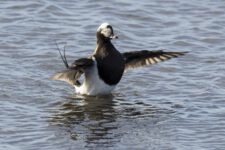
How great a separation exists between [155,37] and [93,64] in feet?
9.26

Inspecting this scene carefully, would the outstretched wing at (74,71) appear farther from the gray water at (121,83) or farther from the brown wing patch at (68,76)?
the gray water at (121,83)

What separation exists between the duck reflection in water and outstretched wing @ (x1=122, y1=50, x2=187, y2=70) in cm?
61

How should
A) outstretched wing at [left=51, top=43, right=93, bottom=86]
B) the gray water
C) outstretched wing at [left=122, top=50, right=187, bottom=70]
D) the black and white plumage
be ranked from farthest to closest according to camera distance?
outstretched wing at [left=122, top=50, right=187, bottom=70]
the black and white plumage
outstretched wing at [left=51, top=43, right=93, bottom=86]
the gray water

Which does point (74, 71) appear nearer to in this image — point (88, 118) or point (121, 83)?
point (88, 118)

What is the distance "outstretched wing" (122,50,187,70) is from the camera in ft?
38.0

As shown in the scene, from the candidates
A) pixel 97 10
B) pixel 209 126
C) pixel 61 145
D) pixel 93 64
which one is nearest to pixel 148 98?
pixel 93 64

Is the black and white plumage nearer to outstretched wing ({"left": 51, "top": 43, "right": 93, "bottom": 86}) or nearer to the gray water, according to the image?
outstretched wing ({"left": 51, "top": 43, "right": 93, "bottom": 86})

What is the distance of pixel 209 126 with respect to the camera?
31.3 ft

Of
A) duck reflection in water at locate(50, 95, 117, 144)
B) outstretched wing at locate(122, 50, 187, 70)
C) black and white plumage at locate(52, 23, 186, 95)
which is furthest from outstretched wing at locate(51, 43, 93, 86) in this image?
outstretched wing at locate(122, 50, 187, 70)

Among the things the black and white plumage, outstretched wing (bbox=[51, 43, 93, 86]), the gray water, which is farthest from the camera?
the black and white plumage

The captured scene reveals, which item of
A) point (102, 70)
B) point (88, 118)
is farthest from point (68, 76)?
point (88, 118)

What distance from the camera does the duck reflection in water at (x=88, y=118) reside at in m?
9.27

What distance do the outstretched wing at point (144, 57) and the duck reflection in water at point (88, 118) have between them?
0.61 m

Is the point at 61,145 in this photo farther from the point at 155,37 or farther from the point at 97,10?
the point at 97,10
